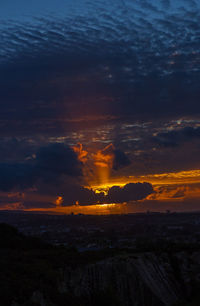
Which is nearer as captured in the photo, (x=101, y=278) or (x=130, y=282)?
(x=101, y=278)

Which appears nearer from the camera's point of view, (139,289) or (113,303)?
(113,303)

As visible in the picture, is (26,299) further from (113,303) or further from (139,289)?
(139,289)

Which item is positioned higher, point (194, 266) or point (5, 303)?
point (194, 266)

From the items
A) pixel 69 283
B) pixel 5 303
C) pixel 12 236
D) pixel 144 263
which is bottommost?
pixel 5 303

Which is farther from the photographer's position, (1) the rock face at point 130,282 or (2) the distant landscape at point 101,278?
(1) the rock face at point 130,282

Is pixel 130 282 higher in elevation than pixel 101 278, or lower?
lower

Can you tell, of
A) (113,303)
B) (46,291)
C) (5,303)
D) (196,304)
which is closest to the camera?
(5,303)

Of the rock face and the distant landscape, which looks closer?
the distant landscape

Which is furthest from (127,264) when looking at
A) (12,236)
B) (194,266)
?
(12,236)
